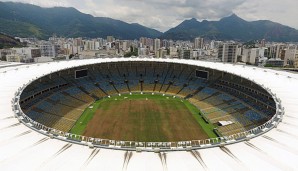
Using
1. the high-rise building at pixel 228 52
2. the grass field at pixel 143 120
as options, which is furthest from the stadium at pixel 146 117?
the high-rise building at pixel 228 52

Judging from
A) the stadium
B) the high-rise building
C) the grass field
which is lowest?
the grass field

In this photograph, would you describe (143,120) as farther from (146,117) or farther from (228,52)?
(228,52)

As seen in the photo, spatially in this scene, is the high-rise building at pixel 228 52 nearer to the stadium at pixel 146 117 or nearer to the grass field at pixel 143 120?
the stadium at pixel 146 117

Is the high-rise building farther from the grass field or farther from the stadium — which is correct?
the grass field

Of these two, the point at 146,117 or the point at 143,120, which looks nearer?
the point at 143,120

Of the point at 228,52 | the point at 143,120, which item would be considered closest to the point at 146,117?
the point at 143,120

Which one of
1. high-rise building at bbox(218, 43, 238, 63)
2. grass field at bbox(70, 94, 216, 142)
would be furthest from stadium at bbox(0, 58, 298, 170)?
high-rise building at bbox(218, 43, 238, 63)

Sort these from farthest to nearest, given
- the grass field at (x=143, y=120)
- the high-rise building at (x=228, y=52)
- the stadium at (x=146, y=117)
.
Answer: the high-rise building at (x=228, y=52), the grass field at (x=143, y=120), the stadium at (x=146, y=117)
